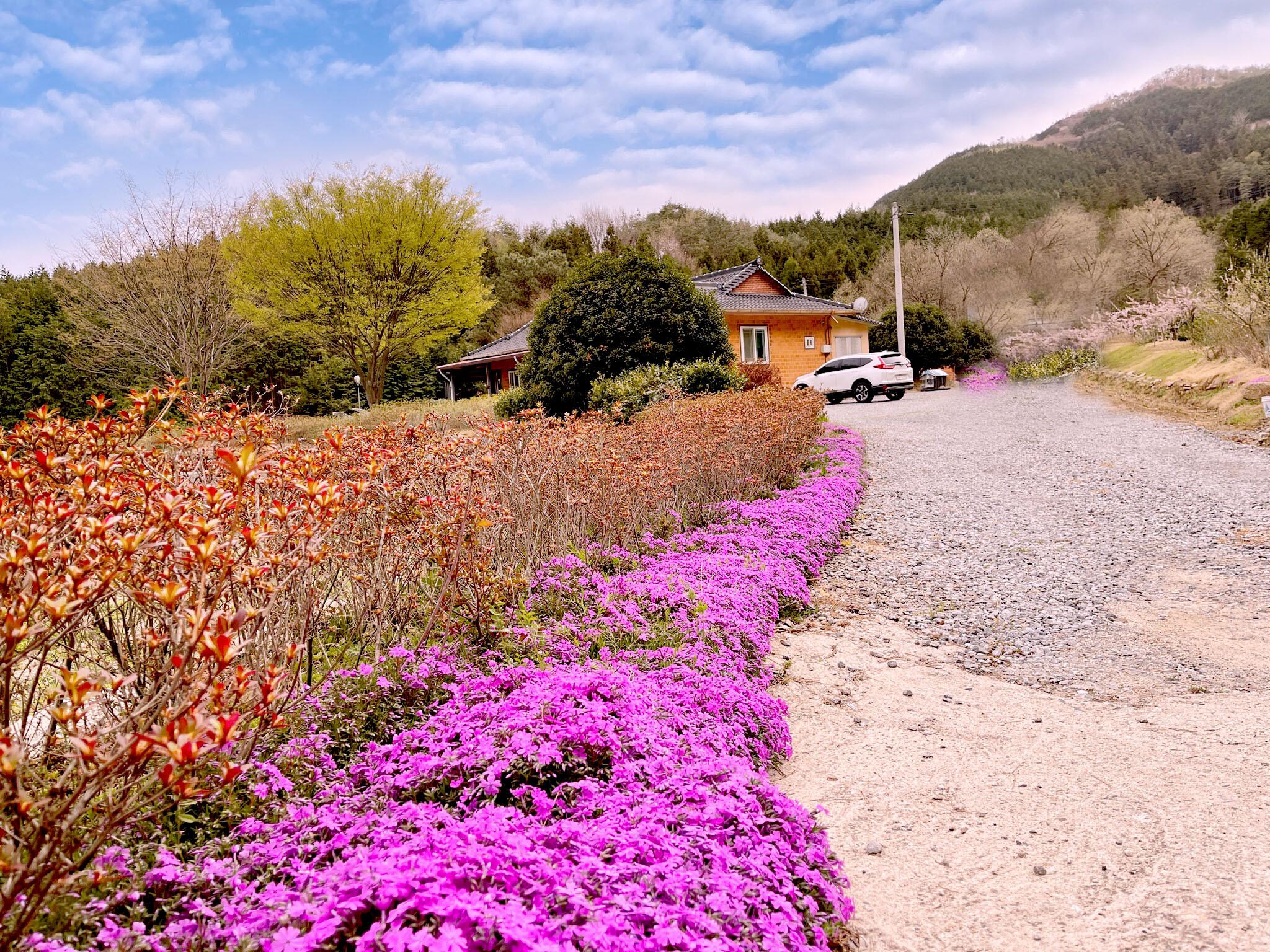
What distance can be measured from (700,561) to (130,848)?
358cm

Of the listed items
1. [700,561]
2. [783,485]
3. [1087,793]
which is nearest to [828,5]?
[783,485]

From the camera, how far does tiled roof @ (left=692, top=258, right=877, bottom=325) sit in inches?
988

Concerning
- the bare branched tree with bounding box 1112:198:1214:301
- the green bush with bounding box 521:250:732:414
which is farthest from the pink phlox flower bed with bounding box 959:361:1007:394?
the green bush with bounding box 521:250:732:414

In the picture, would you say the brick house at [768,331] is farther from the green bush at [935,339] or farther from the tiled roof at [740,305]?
the green bush at [935,339]

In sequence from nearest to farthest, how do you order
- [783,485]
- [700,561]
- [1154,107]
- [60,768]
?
1. [60,768]
2. [700,561]
3. [783,485]
4. [1154,107]

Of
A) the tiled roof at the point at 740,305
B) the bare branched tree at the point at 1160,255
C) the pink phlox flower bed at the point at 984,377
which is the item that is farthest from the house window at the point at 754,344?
the bare branched tree at the point at 1160,255

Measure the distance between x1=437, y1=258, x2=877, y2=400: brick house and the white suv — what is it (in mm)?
1789

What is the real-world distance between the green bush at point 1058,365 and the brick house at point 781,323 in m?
6.04

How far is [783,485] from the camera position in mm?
8523

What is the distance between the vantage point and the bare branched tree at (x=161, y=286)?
19750 millimetres

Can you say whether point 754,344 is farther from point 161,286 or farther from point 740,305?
point 161,286

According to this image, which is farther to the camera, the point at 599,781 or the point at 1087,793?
the point at 1087,793

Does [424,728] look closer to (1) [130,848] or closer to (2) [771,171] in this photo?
(1) [130,848]

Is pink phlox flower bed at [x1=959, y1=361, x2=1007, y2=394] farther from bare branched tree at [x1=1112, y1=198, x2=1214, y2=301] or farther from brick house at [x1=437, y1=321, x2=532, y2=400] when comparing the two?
brick house at [x1=437, y1=321, x2=532, y2=400]
